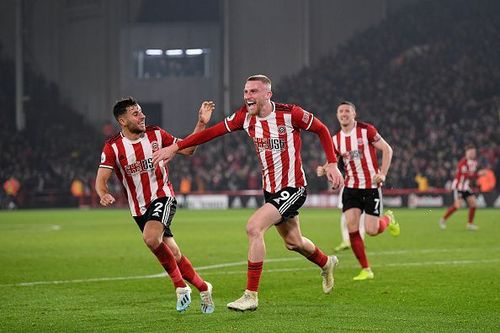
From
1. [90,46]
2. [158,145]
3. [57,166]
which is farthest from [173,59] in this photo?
[158,145]

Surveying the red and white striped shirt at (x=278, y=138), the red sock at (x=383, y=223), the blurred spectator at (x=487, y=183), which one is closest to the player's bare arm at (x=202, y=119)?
the red and white striped shirt at (x=278, y=138)


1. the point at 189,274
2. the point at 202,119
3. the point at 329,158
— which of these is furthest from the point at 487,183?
the point at 202,119

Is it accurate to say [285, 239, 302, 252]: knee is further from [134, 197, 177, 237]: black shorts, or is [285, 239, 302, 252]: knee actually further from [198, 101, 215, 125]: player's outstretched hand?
[198, 101, 215, 125]: player's outstretched hand

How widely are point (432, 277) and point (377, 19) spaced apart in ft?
126

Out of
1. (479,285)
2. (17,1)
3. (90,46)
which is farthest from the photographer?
(90,46)

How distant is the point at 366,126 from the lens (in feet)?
46.8

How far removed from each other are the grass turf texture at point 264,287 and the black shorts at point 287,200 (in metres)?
1.01

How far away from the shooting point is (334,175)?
10.0 meters

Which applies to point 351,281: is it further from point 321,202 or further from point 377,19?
point 377,19

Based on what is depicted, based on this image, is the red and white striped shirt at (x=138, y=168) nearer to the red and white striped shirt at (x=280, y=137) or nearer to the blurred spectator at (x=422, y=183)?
the red and white striped shirt at (x=280, y=137)

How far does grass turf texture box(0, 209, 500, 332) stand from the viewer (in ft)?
30.0

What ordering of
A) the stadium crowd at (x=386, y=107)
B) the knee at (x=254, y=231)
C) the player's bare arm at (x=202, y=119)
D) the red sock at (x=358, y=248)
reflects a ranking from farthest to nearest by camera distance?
the stadium crowd at (x=386, y=107)
the red sock at (x=358, y=248)
the player's bare arm at (x=202, y=119)
the knee at (x=254, y=231)

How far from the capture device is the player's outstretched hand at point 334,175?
991 cm

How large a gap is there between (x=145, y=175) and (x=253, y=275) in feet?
5.12
